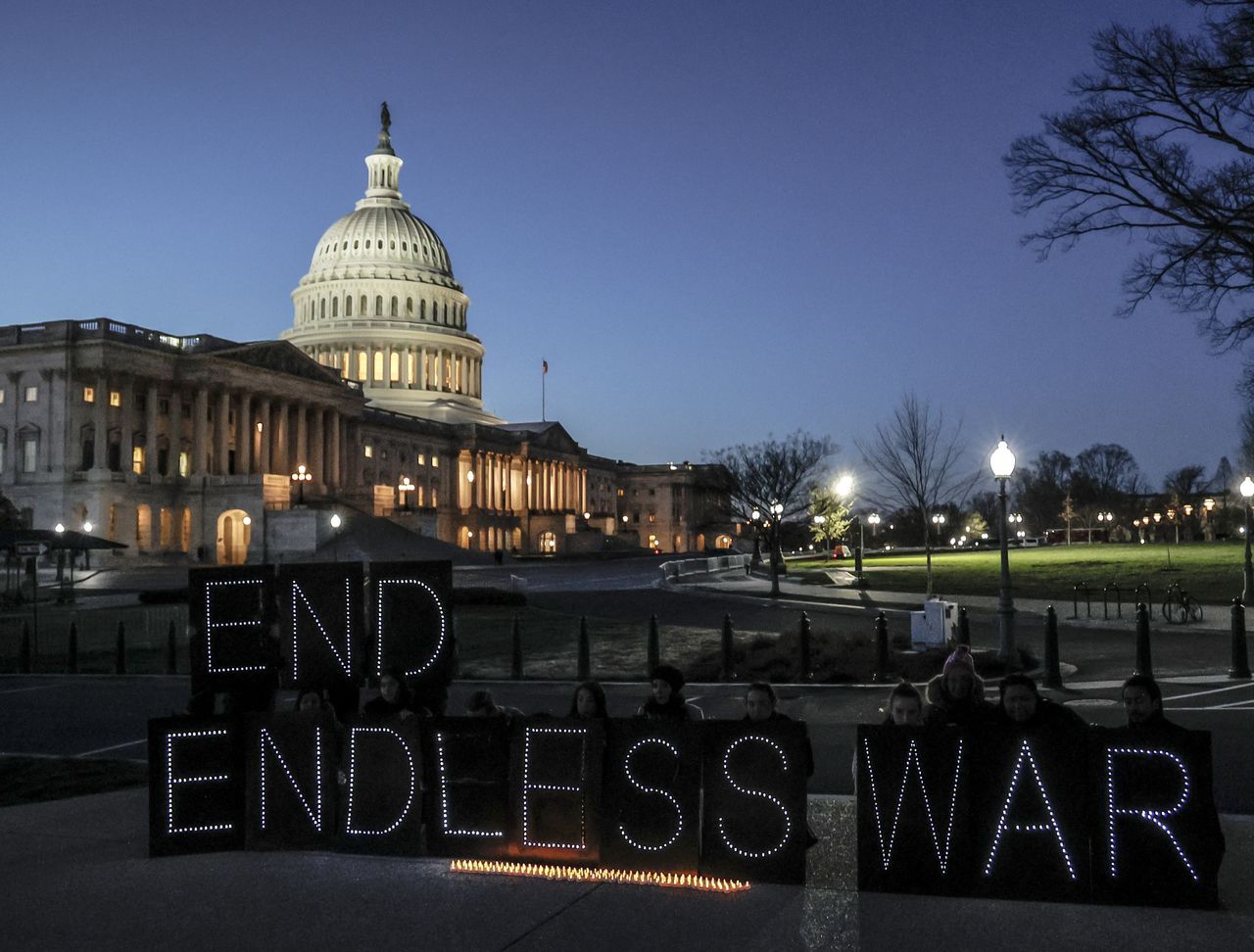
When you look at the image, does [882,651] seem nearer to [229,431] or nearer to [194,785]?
[194,785]

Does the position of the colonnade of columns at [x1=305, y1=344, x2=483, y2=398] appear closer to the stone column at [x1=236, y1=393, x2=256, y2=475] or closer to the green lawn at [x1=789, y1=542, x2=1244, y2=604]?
the stone column at [x1=236, y1=393, x2=256, y2=475]

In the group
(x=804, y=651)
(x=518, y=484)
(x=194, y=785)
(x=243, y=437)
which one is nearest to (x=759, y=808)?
(x=194, y=785)

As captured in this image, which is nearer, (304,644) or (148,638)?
(304,644)

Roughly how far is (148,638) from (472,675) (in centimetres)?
1467

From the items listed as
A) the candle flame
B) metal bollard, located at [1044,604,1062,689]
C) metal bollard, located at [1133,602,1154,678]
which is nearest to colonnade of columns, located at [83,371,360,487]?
metal bollard, located at [1044,604,1062,689]

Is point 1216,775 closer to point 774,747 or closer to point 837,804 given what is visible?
point 837,804

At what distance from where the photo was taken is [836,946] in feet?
21.5

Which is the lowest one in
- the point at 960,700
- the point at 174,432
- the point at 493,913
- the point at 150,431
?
the point at 493,913

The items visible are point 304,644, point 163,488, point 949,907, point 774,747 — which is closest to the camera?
point 949,907

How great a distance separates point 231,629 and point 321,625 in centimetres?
74

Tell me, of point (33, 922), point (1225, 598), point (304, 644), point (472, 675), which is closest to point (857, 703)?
point (472, 675)

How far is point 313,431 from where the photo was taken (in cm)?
10419

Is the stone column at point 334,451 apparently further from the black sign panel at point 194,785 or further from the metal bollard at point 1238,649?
the black sign panel at point 194,785

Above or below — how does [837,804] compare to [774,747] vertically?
below
